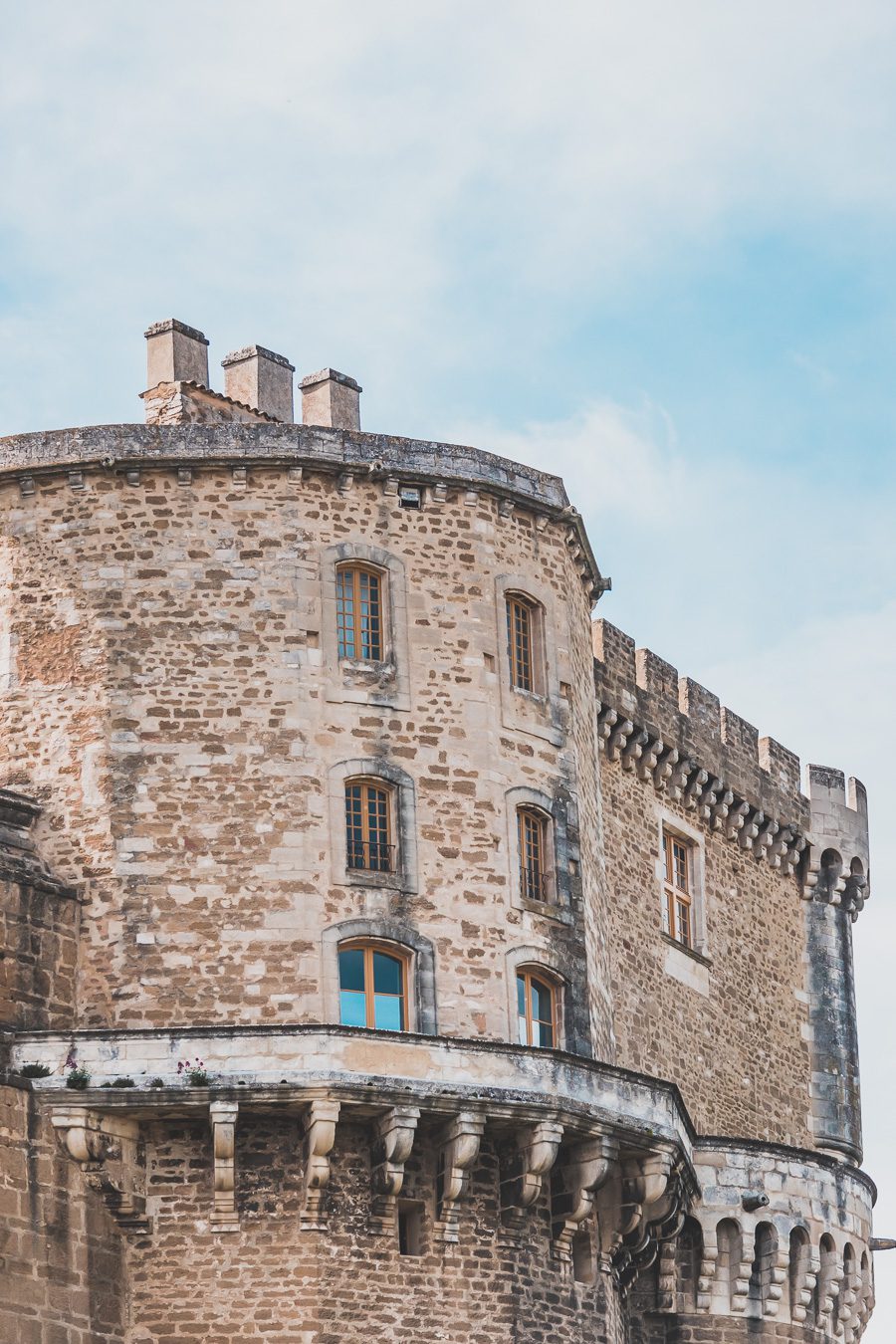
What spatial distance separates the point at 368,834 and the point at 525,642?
3790 millimetres

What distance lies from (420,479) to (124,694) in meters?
4.62

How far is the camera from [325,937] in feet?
119

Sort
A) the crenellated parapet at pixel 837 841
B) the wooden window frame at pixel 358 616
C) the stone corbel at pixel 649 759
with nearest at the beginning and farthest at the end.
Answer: the wooden window frame at pixel 358 616 → the stone corbel at pixel 649 759 → the crenellated parapet at pixel 837 841

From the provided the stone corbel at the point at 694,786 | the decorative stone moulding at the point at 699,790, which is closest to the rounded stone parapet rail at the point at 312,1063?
the decorative stone moulding at the point at 699,790

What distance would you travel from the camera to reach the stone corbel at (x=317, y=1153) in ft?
114

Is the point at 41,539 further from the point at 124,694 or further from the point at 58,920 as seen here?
the point at 58,920

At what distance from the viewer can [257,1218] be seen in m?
35.0

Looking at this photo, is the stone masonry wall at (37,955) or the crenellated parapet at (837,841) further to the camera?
the crenellated parapet at (837,841)

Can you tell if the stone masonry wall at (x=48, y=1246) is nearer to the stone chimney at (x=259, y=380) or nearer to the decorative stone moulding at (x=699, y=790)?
the decorative stone moulding at (x=699, y=790)

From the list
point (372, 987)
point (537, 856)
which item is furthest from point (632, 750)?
point (372, 987)

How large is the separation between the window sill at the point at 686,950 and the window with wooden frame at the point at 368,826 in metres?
7.97

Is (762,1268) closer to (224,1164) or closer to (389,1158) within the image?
(389,1158)

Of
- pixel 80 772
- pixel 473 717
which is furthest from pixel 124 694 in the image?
pixel 473 717

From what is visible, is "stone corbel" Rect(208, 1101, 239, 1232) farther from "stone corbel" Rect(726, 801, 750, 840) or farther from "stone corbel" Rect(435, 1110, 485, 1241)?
"stone corbel" Rect(726, 801, 750, 840)
